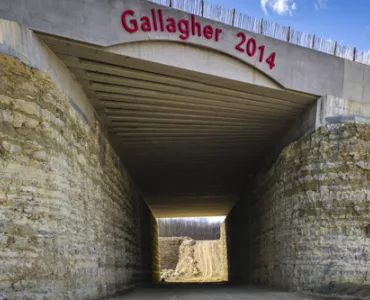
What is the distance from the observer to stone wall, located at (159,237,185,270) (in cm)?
4081

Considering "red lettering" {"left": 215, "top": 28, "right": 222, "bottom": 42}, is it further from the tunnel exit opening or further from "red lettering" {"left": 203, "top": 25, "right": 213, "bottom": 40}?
the tunnel exit opening

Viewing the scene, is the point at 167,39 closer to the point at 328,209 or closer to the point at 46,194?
the point at 46,194

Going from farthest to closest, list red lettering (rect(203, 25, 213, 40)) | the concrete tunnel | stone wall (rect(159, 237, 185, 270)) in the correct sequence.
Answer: stone wall (rect(159, 237, 185, 270)) → red lettering (rect(203, 25, 213, 40)) → the concrete tunnel

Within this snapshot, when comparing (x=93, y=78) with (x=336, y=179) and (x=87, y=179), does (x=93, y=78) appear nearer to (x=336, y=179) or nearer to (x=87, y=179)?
(x=87, y=179)

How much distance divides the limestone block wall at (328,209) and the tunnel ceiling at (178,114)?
53.3 inches

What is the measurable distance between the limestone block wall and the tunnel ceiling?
1.35 meters

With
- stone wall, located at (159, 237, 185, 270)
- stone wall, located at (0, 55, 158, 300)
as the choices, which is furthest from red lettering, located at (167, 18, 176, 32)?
stone wall, located at (159, 237, 185, 270)

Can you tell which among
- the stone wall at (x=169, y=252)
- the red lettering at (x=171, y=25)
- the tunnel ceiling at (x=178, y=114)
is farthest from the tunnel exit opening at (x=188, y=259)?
the red lettering at (x=171, y=25)

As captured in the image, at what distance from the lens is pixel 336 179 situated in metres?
9.57

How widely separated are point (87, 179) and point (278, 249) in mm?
6054

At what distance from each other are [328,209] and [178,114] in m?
4.46

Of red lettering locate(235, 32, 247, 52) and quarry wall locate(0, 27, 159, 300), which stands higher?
red lettering locate(235, 32, 247, 52)

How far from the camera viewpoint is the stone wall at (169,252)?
4081cm

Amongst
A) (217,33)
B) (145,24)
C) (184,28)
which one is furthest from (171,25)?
(217,33)
